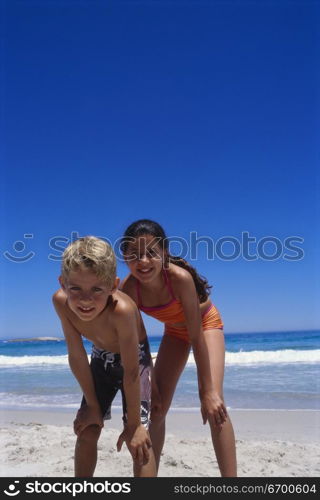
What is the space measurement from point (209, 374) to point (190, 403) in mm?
5149

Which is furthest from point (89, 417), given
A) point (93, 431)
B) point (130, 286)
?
point (130, 286)

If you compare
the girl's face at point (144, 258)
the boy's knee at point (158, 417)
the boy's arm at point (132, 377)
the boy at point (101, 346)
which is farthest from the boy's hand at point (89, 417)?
→ the girl's face at point (144, 258)

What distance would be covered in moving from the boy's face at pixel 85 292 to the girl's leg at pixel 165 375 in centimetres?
115

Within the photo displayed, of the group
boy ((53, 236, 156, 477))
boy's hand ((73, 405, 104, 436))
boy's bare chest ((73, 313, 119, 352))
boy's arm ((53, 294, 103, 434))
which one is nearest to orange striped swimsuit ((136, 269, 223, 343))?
boy ((53, 236, 156, 477))

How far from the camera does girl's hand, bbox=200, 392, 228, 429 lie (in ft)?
10.2

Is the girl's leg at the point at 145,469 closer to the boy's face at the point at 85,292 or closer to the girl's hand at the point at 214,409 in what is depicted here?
the girl's hand at the point at 214,409

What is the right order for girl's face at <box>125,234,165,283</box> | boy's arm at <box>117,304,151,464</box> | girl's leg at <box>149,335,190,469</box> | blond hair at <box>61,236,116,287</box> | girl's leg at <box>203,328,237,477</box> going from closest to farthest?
blond hair at <box>61,236,116,287</box>
boy's arm at <box>117,304,151,464</box>
girl's face at <box>125,234,165,283</box>
girl's leg at <box>203,328,237,477</box>
girl's leg at <box>149,335,190,469</box>

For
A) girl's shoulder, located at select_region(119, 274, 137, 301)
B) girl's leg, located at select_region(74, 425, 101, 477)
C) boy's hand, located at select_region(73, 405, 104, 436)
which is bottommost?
girl's leg, located at select_region(74, 425, 101, 477)

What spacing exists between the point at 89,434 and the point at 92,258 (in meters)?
1.25

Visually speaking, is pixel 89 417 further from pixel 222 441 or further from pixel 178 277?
pixel 178 277

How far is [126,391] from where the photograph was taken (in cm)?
272

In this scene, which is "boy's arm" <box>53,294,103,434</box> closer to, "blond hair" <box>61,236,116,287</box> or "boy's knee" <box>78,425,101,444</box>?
"boy's knee" <box>78,425,101,444</box>

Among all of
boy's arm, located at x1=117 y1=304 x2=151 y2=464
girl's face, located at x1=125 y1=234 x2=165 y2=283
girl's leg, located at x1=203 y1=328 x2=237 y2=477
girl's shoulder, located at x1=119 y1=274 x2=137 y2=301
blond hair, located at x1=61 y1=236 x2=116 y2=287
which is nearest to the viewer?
blond hair, located at x1=61 y1=236 x2=116 y2=287
